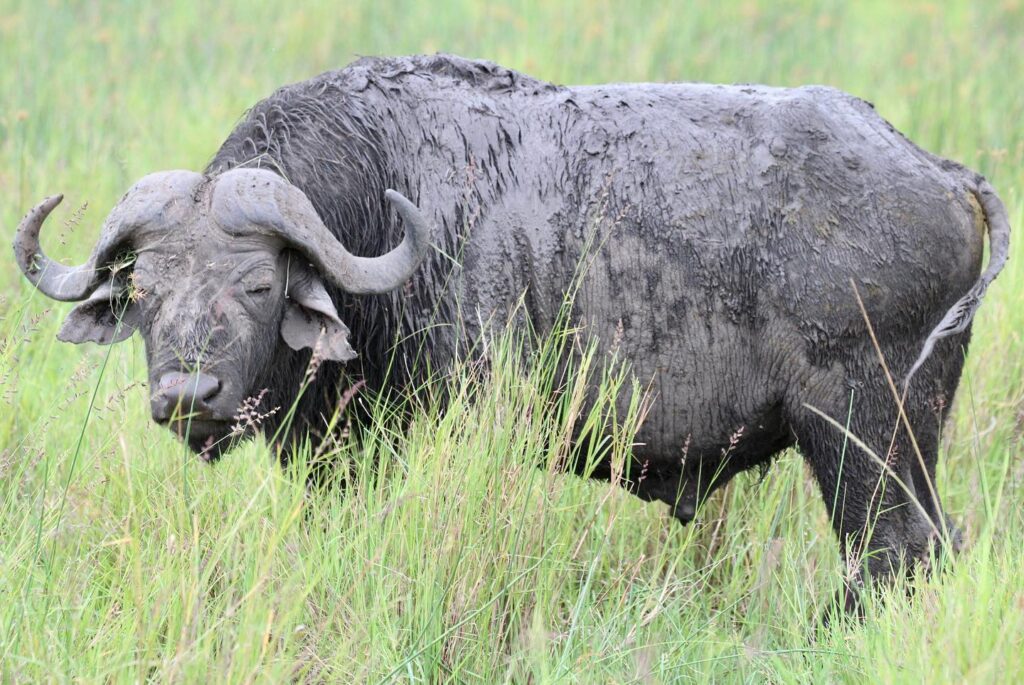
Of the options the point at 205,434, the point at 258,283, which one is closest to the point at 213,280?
the point at 258,283

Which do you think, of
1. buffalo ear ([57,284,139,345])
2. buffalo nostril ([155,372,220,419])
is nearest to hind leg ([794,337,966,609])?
buffalo nostril ([155,372,220,419])

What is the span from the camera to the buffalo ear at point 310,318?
396cm

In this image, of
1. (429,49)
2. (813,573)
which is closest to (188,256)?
(813,573)

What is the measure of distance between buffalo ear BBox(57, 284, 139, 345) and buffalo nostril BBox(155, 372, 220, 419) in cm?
51

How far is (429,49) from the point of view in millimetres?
9766

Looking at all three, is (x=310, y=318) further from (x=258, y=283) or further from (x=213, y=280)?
(x=213, y=280)

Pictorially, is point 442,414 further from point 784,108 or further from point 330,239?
point 784,108

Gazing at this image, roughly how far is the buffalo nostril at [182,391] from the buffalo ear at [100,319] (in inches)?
20.0

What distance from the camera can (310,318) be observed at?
408 cm

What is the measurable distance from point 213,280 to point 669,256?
1.57 m

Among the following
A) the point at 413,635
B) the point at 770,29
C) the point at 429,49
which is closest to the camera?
the point at 413,635

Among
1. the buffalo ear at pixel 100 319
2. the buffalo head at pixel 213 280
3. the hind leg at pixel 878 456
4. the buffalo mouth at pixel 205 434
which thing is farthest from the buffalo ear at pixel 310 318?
the hind leg at pixel 878 456

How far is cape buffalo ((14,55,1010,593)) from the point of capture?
14.0 ft

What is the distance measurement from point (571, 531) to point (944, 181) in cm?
177
